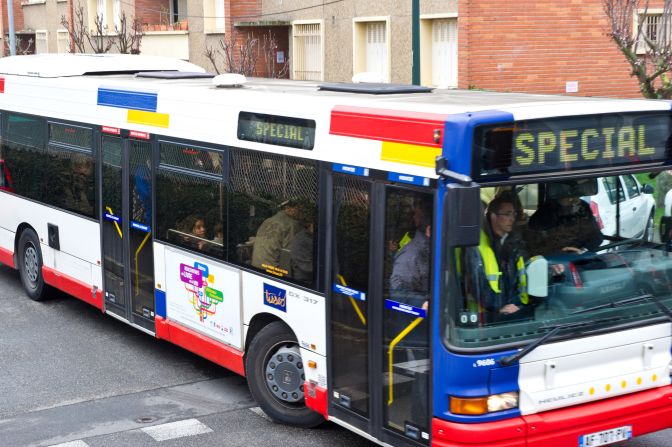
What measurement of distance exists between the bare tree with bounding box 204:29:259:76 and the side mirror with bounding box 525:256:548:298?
21459mm

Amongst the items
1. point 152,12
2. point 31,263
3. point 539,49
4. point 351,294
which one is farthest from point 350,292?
point 152,12

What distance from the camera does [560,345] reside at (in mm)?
6367

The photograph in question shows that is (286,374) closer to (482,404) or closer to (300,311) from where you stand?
(300,311)

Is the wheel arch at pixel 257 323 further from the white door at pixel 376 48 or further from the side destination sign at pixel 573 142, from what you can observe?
the white door at pixel 376 48

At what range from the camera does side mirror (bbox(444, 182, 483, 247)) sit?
19.1 feet

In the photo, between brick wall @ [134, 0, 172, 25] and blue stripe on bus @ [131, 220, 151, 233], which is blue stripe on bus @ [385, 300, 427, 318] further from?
brick wall @ [134, 0, 172, 25]

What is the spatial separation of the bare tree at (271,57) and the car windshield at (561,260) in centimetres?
2384

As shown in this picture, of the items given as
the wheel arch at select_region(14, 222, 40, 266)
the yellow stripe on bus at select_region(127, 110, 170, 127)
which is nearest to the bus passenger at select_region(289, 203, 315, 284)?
the yellow stripe on bus at select_region(127, 110, 170, 127)

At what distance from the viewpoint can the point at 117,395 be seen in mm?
9227

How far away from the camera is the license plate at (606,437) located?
6.50m

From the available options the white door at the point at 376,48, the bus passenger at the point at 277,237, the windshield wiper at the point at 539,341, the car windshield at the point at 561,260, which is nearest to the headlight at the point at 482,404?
the windshield wiper at the point at 539,341

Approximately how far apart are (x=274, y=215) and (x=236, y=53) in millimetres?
22999

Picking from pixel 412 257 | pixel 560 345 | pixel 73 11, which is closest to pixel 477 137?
pixel 412 257

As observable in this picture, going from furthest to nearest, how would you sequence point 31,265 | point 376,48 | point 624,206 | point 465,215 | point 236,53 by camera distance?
point 236,53 < point 376,48 < point 31,265 < point 624,206 < point 465,215
